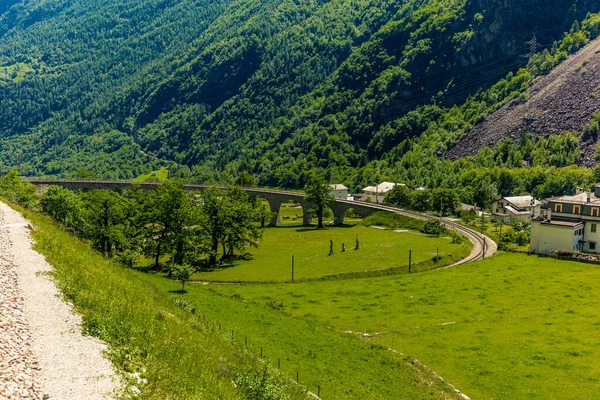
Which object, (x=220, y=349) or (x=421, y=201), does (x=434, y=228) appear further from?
(x=220, y=349)

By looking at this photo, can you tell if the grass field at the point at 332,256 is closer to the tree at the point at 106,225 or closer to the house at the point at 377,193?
the tree at the point at 106,225

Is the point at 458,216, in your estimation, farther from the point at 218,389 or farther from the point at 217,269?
the point at 218,389

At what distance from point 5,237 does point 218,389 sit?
22.4 metres

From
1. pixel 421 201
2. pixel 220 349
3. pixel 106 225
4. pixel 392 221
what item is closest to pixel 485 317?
pixel 220 349

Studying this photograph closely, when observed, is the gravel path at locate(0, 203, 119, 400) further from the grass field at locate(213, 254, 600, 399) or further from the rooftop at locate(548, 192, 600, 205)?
the rooftop at locate(548, 192, 600, 205)

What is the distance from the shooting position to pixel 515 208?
127188 millimetres

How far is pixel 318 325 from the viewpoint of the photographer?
159ft

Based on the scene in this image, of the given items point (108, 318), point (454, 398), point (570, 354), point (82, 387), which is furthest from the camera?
point (570, 354)

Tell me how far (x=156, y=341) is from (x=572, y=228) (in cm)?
7020

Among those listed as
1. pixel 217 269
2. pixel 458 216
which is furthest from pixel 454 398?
pixel 458 216

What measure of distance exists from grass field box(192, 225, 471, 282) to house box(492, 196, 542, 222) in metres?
35.7

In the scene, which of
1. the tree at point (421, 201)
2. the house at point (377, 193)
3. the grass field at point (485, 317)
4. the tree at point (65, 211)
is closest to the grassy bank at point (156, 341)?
the grass field at point (485, 317)

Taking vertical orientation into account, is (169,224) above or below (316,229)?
above

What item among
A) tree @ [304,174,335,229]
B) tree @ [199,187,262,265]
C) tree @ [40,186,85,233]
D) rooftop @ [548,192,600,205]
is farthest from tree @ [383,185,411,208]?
tree @ [40,186,85,233]
